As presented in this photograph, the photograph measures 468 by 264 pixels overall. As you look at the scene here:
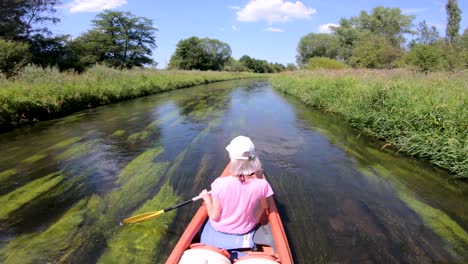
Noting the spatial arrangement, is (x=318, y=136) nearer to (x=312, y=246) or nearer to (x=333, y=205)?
(x=333, y=205)

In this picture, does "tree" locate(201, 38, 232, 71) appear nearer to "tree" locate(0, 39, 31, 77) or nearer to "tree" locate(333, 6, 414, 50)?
"tree" locate(333, 6, 414, 50)

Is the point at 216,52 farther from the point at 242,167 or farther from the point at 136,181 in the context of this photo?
the point at 242,167

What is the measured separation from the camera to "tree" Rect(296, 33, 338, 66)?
66.7 m

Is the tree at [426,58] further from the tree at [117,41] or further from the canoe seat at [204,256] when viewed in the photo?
the tree at [117,41]

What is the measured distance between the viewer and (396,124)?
7.76 meters

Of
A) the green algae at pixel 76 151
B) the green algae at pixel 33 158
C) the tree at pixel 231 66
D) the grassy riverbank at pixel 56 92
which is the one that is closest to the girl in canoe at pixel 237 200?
the green algae at pixel 76 151

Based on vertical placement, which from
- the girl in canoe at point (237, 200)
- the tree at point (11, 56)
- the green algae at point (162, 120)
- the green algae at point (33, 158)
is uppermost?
the tree at point (11, 56)

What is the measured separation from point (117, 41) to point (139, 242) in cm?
4348

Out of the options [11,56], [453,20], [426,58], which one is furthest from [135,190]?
[453,20]

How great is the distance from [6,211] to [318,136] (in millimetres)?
7513

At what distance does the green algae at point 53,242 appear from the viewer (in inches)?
130

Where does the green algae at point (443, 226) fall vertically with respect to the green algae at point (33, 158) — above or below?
below

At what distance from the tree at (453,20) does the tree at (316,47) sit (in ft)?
74.1

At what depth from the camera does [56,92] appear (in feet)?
40.6
